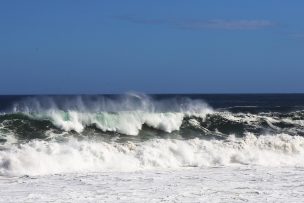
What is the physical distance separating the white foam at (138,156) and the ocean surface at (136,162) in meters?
0.03

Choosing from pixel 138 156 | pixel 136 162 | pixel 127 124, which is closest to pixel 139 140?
pixel 127 124

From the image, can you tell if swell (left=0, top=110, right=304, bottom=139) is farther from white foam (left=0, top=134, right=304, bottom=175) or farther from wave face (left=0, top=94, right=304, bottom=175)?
white foam (left=0, top=134, right=304, bottom=175)

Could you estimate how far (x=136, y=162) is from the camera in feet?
51.8

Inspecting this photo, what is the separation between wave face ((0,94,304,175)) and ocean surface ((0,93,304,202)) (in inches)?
1.1

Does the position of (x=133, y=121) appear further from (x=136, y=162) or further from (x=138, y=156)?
(x=136, y=162)

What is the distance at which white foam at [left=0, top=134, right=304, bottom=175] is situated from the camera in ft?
49.2

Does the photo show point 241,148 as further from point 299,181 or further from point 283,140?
point 299,181

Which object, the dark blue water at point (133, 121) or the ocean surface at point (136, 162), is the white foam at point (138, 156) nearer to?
the ocean surface at point (136, 162)

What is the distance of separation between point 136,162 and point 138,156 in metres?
0.33

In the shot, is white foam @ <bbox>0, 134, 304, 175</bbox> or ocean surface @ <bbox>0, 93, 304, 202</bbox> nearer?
ocean surface @ <bbox>0, 93, 304, 202</bbox>

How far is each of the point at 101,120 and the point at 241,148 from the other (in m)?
8.03

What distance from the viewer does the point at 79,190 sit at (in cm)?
1209

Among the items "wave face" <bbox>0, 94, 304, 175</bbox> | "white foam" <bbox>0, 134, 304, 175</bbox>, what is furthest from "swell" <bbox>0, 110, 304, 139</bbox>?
"white foam" <bbox>0, 134, 304, 175</bbox>

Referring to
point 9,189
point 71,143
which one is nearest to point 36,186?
point 9,189
